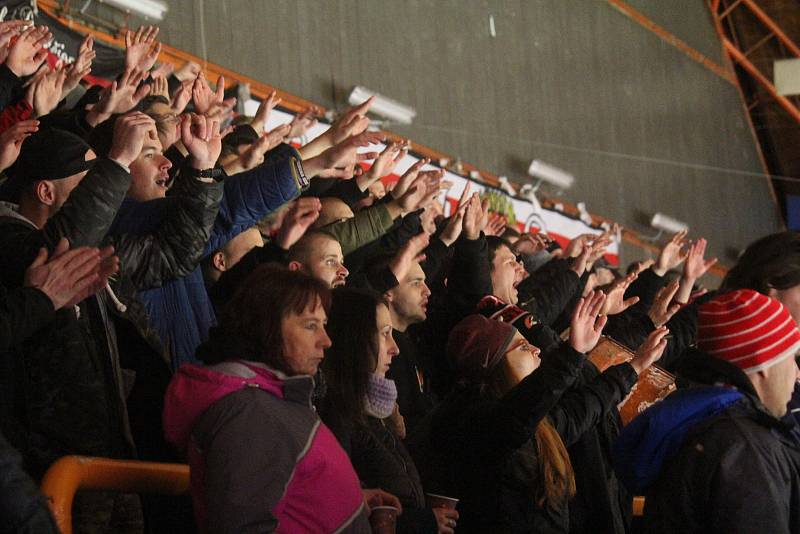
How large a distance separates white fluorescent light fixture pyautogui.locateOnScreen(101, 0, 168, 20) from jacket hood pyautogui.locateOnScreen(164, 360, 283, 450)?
13.0ft

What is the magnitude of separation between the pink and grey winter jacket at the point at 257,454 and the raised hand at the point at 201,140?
2.95ft

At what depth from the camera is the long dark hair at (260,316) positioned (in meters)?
2.13

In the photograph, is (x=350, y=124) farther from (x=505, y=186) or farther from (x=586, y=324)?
(x=505, y=186)

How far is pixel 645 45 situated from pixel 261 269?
9577 mm

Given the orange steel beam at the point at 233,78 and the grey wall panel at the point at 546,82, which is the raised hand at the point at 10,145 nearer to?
the orange steel beam at the point at 233,78

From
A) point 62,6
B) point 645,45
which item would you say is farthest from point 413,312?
point 645,45

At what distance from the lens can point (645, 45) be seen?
11.2 meters

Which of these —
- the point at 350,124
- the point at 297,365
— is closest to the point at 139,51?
the point at 350,124

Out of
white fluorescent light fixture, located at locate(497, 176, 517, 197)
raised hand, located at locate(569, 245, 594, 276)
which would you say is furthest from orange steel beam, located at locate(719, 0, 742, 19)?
raised hand, located at locate(569, 245, 594, 276)

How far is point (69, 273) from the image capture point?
2172mm

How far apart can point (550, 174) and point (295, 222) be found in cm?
631

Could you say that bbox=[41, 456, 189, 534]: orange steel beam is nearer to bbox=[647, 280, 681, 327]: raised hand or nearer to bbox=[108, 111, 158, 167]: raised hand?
bbox=[108, 111, 158, 167]: raised hand

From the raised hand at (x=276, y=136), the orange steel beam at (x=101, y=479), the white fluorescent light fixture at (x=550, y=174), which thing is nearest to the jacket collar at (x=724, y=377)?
the orange steel beam at (x=101, y=479)

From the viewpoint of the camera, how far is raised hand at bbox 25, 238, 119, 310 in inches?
84.6
